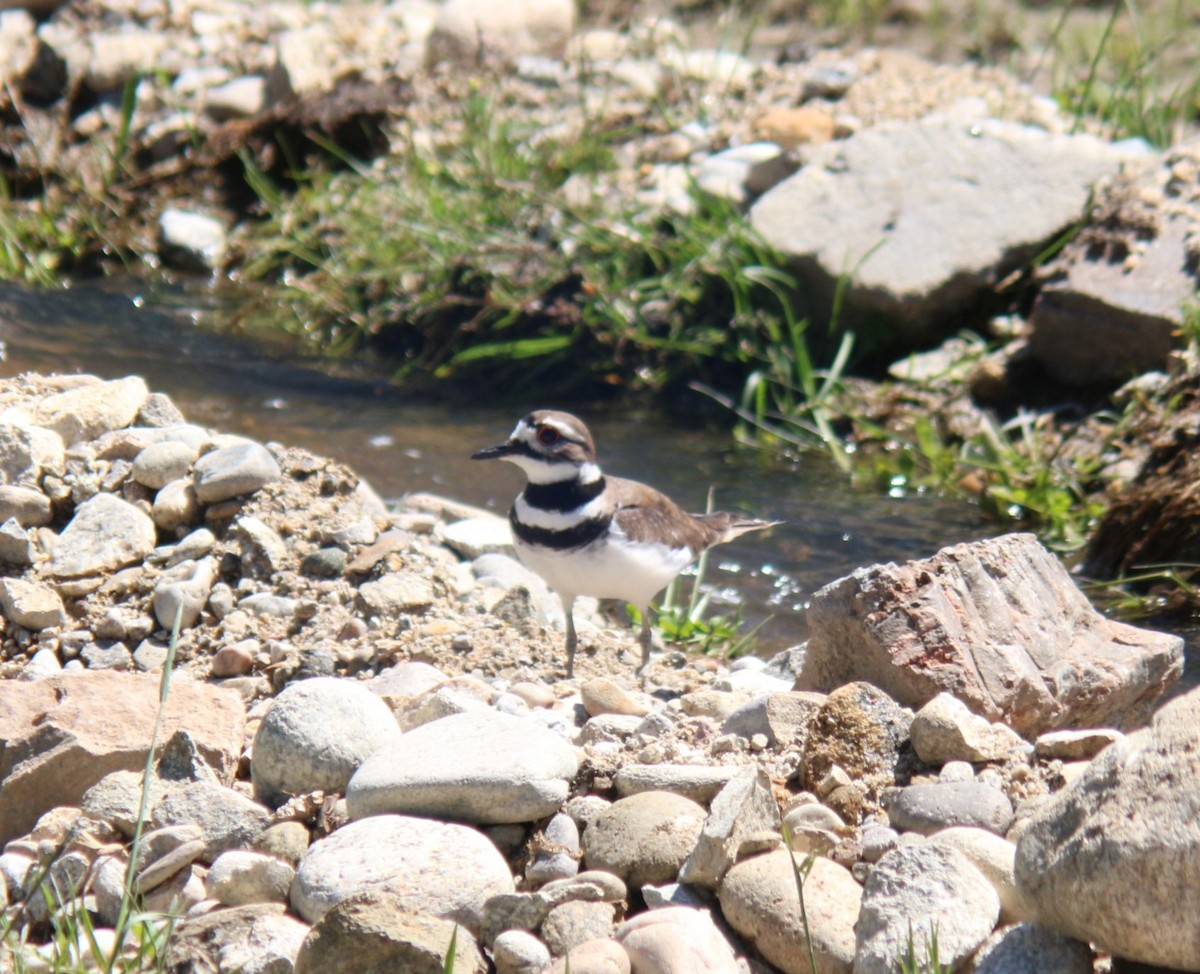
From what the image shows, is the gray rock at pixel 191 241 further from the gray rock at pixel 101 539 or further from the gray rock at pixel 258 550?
the gray rock at pixel 258 550

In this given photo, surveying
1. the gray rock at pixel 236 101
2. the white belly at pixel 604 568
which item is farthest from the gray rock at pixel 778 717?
the gray rock at pixel 236 101

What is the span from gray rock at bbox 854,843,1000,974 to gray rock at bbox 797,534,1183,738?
0.95 meters

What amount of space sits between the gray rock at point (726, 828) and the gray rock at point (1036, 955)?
56 centimetres

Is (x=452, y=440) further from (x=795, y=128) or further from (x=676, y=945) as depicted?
(x=676, y=945)

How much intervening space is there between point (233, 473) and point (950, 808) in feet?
9.85

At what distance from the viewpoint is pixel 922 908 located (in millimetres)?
2832

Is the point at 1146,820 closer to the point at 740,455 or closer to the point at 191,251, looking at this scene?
the point at 740,455

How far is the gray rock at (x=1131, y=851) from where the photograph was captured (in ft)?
8.35

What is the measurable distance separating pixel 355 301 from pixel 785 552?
4051 mm

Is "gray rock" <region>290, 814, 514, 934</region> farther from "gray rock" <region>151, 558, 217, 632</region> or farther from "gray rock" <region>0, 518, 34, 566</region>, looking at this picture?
"gray rock" <region>0, 518, 34, 566</region>

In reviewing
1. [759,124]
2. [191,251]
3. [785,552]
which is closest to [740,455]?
[785,552]

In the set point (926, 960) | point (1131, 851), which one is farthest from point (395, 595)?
point (1131, 851)

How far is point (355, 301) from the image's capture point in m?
Result: 9.72

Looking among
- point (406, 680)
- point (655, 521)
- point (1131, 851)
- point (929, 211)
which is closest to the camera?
point (1131, 851)
